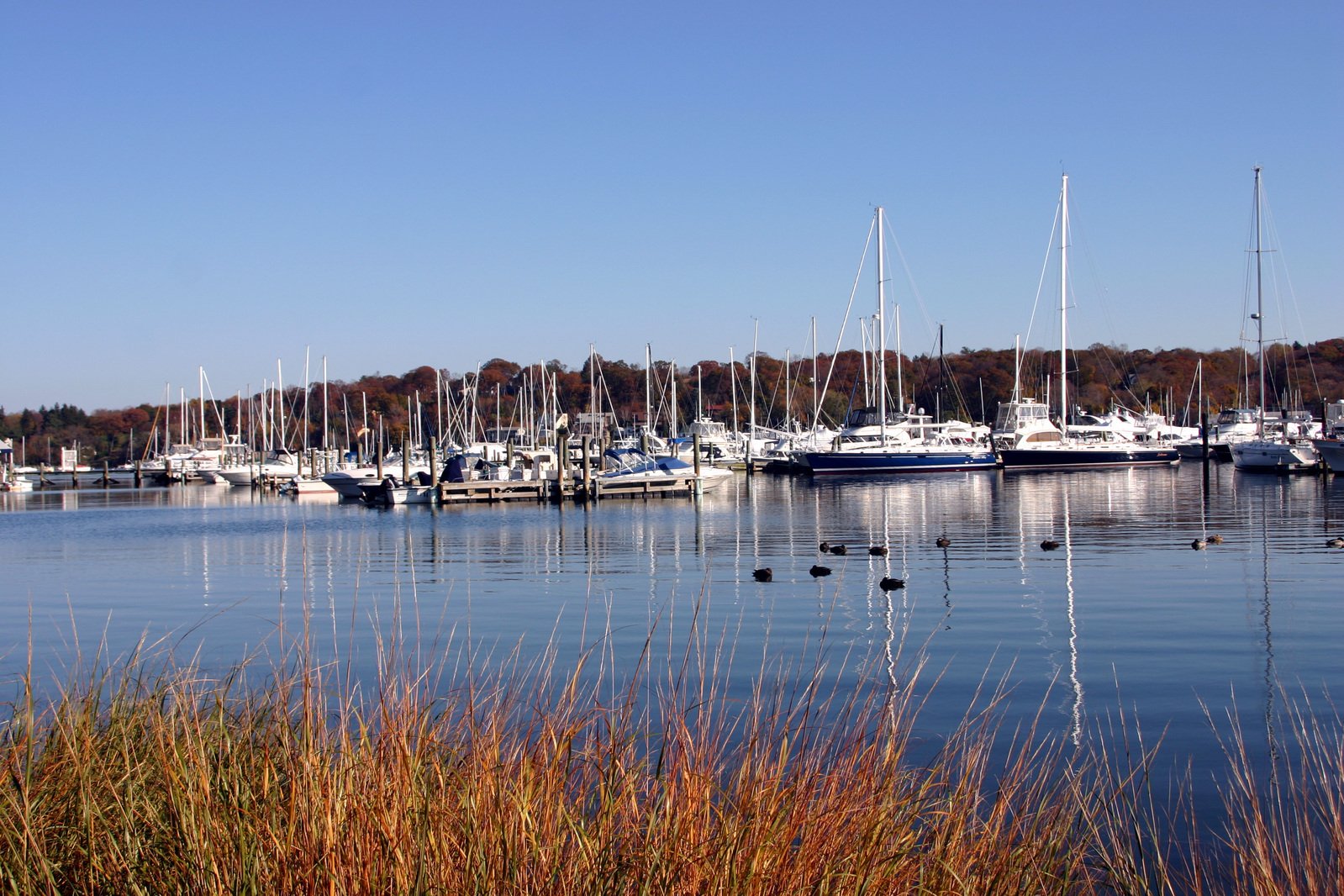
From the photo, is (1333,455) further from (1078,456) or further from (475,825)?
(475,825)

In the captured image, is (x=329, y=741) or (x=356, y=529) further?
(x=356, y=529)

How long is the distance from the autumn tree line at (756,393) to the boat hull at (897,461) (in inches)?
Result: 1856

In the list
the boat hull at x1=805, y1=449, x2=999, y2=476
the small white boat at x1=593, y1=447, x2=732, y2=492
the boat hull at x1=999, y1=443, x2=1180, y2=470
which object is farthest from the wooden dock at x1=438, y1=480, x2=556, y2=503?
the boat hull at x1=999, y1=443, x2=1180, y2=470

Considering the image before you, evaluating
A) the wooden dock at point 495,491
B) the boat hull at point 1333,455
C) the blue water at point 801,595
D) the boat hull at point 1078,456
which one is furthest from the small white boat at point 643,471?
the boat hull at point 1333,455

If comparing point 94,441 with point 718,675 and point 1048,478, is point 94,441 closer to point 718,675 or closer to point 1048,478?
point 1048,478

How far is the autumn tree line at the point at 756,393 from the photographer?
13162cm

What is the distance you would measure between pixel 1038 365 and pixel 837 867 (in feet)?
488

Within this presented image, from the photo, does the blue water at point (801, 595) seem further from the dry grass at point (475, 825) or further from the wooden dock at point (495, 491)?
the wooden dock at point (495, 491)

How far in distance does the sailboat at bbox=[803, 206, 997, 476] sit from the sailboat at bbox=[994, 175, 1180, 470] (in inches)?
72.6

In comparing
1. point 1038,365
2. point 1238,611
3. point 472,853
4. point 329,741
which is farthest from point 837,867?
point 1038,365

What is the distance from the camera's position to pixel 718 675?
13.1m

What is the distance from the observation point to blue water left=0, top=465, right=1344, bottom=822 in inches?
489

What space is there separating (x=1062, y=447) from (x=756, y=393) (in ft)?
214

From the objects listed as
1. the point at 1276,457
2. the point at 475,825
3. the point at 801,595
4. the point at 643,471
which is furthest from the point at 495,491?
the point at 475,825
